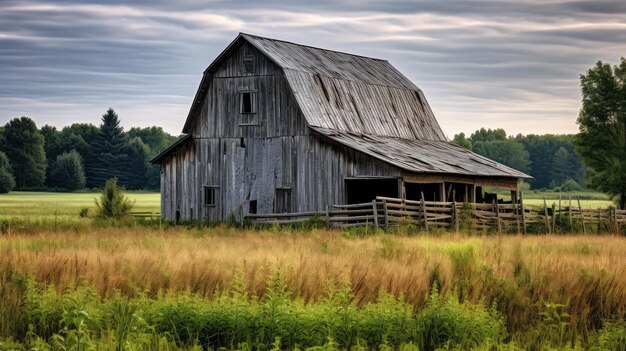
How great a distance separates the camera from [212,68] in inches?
1561

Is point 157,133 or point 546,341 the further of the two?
point 157,133

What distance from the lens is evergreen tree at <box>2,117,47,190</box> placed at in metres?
123

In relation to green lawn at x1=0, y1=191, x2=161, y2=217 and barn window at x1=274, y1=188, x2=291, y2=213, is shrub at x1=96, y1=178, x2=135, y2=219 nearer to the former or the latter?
green lawn at x1=0, y1=191, x2=161, y2=217

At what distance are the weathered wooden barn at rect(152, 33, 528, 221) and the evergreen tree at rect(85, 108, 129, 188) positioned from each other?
292 ft

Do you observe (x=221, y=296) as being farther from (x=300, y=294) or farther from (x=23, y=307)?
(x=23, y=307)

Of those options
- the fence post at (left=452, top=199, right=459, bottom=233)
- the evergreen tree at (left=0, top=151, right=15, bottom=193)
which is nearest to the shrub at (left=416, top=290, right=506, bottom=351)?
the fence post at (left=452, top=199, right=459, bottom=233)

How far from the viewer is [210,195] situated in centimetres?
4016

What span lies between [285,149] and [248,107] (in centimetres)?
255

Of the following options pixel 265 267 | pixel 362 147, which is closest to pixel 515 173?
pixel 362 147

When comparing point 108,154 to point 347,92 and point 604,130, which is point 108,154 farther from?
point 347,92

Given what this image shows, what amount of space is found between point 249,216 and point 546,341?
26.8 m

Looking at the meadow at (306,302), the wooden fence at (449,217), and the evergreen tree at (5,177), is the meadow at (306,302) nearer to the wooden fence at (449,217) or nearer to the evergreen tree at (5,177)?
the wooden fence at (449,217)

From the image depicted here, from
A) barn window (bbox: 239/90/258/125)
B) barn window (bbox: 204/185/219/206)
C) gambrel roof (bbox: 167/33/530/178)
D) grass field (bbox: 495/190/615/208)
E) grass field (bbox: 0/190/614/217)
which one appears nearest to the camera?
gambrel roof (bbox: 167/33/530/178)

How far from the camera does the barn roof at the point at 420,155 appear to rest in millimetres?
35531
